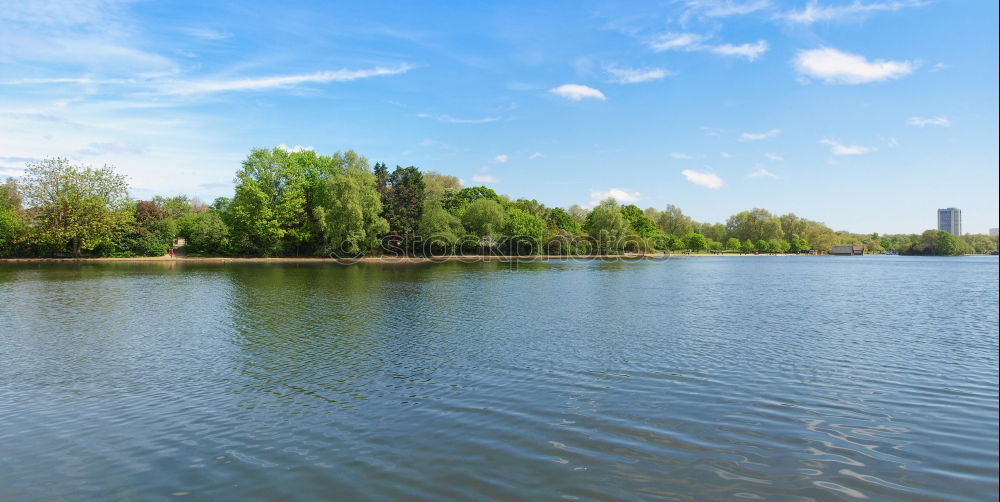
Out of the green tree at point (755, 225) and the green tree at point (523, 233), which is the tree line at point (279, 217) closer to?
the green tree at point (523, 233)

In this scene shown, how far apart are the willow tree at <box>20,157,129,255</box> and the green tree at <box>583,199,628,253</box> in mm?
79434

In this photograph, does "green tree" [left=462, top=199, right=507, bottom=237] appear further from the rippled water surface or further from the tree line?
the rippled water surface

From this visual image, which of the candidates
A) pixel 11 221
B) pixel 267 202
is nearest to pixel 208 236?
pixel 267 202

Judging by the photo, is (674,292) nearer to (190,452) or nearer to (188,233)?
(190,452)

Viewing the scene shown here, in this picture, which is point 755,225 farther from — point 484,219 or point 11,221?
point 11,221

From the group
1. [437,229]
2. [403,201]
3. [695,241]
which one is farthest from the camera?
[695,241]

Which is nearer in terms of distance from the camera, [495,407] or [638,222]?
[495,407]

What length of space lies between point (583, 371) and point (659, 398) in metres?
2.61

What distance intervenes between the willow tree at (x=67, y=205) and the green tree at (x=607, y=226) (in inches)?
3127

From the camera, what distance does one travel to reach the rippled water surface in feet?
23.3

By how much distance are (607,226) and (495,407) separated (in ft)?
321

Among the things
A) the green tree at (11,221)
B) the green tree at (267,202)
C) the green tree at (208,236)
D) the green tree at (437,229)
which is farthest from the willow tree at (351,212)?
the green tree at (11,221)

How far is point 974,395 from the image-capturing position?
10930 mm

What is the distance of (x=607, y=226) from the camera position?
105375 mm
